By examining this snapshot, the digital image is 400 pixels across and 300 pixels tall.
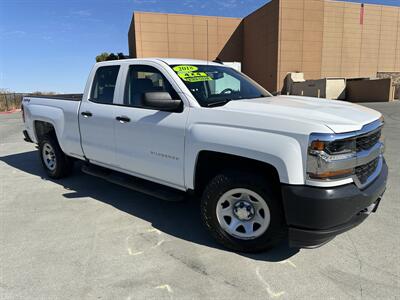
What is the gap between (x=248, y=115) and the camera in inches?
118

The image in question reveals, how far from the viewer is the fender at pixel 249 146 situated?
272 centimetres

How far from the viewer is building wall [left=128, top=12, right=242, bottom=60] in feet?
153

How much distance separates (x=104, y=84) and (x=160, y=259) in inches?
107

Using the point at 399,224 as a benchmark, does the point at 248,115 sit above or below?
above

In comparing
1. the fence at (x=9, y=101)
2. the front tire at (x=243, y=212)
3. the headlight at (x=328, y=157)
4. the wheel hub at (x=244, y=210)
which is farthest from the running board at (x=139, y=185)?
the fence at (x=9, y=101)

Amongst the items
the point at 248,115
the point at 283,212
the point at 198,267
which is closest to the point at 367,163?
the point at 283,212

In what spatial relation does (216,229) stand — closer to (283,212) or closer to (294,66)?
(283,212)

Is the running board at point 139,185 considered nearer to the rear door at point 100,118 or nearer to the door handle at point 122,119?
the rear door at point 100,118

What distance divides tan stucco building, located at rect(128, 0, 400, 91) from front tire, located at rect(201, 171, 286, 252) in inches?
1523

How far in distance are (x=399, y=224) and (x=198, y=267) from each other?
A: 2.50m

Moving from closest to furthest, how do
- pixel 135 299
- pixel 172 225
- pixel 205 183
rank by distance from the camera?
pixel 135 299 < pixel 205 183 < pixel 172 225

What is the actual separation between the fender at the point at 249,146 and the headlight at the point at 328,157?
0.31ft

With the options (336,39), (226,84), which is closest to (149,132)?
(226,84)

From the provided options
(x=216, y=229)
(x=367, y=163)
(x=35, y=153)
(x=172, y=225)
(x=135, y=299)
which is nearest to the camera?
(x=135, y=299)
